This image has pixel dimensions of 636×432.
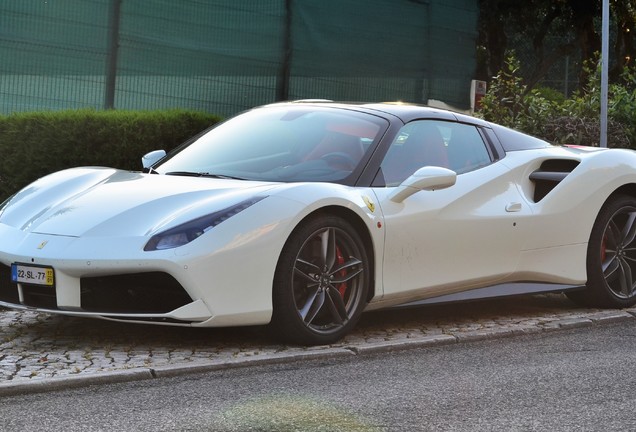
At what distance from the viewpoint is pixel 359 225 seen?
6.04m

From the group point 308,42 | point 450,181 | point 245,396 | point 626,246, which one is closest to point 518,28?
point 308,42

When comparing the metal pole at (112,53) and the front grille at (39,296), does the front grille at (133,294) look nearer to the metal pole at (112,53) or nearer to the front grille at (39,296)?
the front grille at (39,296)

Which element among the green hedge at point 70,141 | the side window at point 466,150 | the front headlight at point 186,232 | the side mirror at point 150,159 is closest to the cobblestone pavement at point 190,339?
the front headlight at point 186,232

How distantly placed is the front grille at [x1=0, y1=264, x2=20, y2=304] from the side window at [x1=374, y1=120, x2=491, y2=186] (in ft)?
6.55

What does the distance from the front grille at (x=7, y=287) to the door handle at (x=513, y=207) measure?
115 inches

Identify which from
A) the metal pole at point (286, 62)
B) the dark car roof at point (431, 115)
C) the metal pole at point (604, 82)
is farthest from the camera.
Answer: the metal pole at point (286, 62)

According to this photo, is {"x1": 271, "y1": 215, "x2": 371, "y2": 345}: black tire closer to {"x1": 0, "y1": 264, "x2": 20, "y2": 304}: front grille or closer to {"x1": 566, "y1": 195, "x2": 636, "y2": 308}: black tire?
{"x1": 0, "y1": 264, "x2": 20, "y2": 304}: front grille

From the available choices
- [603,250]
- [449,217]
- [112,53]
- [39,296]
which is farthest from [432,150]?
[112,53]

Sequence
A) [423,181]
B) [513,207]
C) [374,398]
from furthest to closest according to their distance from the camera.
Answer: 1. [513,207]
2. [423,181]
3. [374,398]

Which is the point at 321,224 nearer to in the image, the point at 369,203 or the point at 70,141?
the point at 369,203

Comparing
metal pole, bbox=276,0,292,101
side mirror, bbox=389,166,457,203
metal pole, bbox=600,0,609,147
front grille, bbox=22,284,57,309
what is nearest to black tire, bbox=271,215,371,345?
side mirror, bbox=389,166,457,203

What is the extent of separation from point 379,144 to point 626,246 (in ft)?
7.09

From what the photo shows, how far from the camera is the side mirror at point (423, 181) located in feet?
20.3

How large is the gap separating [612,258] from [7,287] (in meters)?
3.94
